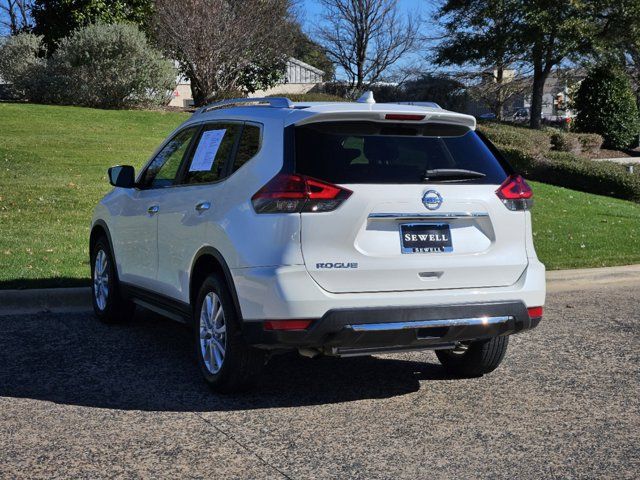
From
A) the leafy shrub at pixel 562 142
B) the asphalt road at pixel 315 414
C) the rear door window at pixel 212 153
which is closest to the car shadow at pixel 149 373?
the asphalt road at pixel 315 414

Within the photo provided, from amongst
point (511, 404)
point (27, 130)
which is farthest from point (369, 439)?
point (27, 130)

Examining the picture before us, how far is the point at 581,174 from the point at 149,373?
651 inches

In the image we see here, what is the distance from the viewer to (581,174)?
2133cm

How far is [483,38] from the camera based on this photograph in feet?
116

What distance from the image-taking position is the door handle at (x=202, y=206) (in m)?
6.08

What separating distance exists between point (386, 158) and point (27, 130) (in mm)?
19551

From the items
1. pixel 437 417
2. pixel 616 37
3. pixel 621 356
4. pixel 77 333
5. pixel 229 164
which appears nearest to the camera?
pixel 437 417

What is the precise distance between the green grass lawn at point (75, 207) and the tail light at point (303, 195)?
4.44 m

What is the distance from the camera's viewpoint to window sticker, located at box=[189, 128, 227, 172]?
6.42 m

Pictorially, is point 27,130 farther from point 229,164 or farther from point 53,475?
point 53,475

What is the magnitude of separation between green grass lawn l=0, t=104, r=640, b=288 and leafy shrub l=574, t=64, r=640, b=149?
57.1 ft

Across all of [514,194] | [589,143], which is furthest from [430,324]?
[589,143]

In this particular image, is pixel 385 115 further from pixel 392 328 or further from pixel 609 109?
pixel 609 109

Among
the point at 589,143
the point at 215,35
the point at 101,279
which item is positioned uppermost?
the point at 215,35
